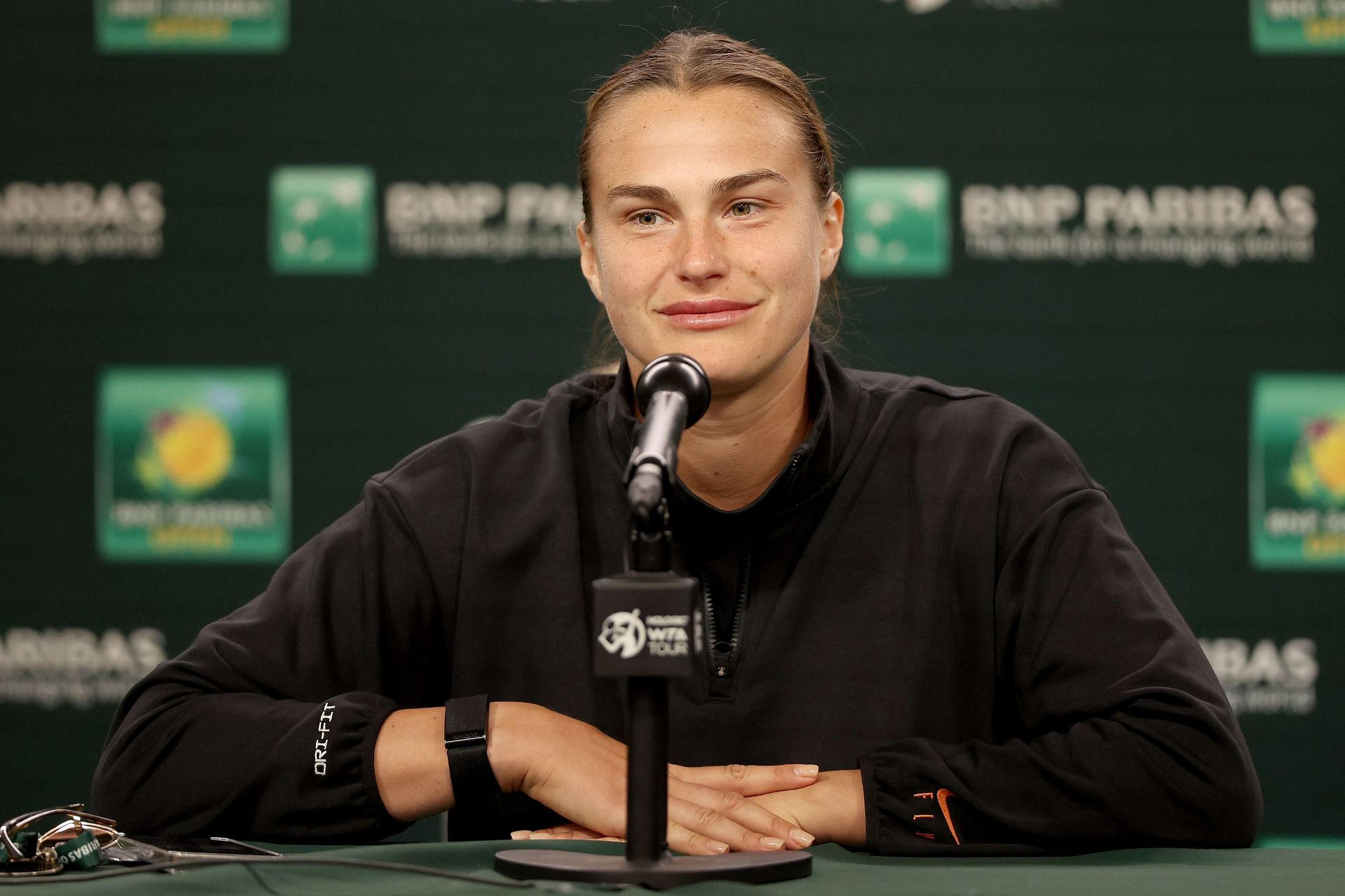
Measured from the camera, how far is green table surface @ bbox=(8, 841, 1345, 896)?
41.1 inches

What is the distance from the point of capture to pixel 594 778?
1.34 m

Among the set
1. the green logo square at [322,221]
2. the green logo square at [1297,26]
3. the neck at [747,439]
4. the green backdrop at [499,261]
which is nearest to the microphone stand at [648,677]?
the neck at [747,439]

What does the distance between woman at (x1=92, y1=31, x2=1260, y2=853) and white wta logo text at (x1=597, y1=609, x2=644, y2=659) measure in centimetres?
38

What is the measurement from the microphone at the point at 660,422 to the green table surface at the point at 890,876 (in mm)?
285

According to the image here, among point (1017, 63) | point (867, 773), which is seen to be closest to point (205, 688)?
point (867, 773)

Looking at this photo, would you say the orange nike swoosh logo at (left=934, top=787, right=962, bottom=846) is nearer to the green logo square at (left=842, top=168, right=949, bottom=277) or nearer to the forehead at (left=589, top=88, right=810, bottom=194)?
the forehead at (left=589, top=88, right=810, bottom=194)

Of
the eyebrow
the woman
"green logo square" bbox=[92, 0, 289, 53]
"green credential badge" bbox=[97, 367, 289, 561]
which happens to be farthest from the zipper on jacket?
"green logo square" bbox=[92, 0, 289, 53]

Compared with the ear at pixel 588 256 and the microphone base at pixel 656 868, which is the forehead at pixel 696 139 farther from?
the microphone base at pixel 656 868

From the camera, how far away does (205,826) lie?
4.64ft

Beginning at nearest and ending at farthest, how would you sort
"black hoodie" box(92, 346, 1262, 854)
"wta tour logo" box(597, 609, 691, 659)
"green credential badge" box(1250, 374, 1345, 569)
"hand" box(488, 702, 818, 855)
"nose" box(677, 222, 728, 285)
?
"wta tour logo" box(597, 609, 691, 659) < "hand" box(488, 702, 818, 855) < "black hoodie" box(92, 346, 1262, 854) < "nose" box(677, 222, 728, 285) < "green credential badge" box(1250, 374, 1345, 569)

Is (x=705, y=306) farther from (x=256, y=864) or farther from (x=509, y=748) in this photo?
(x=256, y=864)

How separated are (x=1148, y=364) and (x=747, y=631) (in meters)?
1.63

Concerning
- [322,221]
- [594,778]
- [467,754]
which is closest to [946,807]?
[594,778]

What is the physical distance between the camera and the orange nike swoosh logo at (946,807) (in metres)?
1.28
